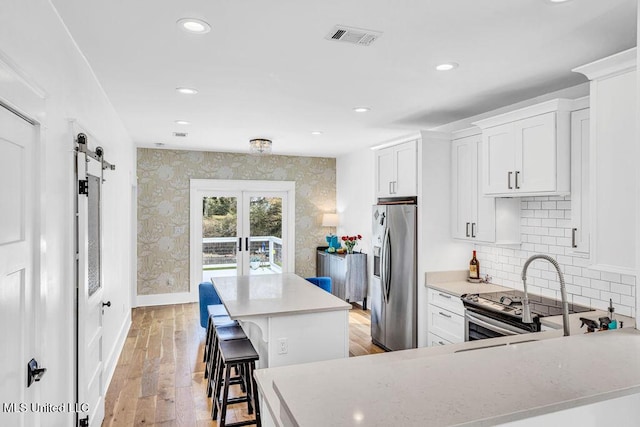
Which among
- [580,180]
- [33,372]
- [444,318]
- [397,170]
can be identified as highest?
[397,170]

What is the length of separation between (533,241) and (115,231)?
3.98 m

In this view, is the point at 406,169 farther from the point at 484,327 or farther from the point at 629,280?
the point at 629,280

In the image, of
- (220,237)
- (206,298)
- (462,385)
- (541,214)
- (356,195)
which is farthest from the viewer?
(220,237)

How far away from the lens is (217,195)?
6949mm

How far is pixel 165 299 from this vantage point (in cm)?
660

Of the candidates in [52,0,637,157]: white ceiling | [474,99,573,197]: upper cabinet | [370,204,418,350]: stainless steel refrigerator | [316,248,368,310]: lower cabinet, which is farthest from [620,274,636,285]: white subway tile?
[316,248,368,310]: lower cabinet

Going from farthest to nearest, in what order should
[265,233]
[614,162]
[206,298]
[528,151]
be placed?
1. [265,233]
2. [206,298]
3. [528,151]
4. [614,162]

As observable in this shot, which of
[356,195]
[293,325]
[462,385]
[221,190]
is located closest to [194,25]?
[293,325]

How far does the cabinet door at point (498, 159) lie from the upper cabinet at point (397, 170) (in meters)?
0.74

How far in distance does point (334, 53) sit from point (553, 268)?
2516 mm

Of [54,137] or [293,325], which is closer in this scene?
[54,137]

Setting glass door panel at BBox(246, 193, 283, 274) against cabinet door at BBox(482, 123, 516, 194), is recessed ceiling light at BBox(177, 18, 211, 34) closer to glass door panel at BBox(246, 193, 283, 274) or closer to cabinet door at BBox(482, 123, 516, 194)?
cabinet door at BBox(482, 123, 516, 194)

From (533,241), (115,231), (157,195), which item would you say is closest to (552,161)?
(533,241)

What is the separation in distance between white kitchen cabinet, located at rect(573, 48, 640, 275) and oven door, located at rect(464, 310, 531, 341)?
94cm
